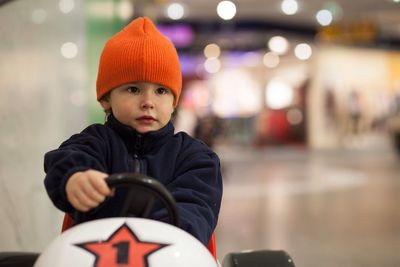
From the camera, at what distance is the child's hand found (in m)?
1.20

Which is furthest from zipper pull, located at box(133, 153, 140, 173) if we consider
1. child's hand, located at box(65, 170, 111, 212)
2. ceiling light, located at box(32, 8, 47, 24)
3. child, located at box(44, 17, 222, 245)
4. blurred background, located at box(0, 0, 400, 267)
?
ceiling light, located at box(32, 8, 47, 24)

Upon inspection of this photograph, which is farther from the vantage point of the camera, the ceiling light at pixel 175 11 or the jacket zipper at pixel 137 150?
the ceiling light at pixel 175 11

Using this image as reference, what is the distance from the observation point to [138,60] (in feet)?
5.03

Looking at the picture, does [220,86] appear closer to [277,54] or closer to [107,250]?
[277,54]

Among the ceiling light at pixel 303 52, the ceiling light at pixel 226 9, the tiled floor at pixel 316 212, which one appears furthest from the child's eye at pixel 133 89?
the ceiling light at pixel 303 52

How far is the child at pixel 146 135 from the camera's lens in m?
1.48

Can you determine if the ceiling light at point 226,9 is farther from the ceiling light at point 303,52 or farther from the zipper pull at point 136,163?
the zipper pull at point 136,163

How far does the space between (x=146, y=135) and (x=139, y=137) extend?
19 mm

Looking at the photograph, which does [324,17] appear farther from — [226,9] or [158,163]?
[158,163]

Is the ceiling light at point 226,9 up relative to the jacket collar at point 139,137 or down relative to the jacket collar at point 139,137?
up

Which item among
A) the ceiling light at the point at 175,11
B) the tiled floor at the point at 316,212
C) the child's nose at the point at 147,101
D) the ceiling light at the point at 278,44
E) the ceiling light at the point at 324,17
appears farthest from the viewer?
the ceiling light at the point at 278,44

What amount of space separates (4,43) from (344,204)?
4.72m

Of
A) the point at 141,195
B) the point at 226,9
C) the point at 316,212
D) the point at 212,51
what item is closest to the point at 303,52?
the point at 212,51

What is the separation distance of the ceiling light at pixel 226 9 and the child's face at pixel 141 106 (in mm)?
10443
